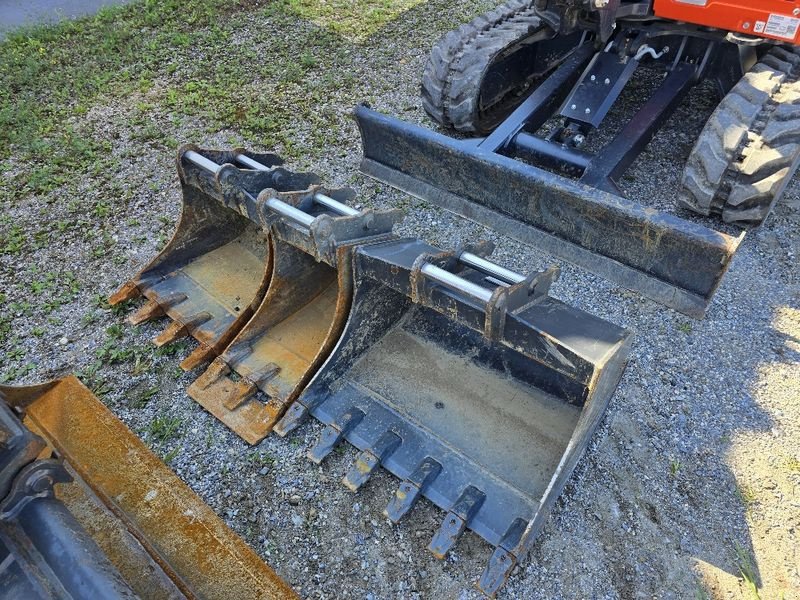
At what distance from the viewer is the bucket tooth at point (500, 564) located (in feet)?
7.26

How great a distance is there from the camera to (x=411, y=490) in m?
2.49

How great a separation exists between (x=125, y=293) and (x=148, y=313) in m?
0.26

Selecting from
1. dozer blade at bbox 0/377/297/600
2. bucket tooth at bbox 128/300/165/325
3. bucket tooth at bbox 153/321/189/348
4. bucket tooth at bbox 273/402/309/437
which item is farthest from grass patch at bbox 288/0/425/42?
dozer blade at bbox 0/377/297/600

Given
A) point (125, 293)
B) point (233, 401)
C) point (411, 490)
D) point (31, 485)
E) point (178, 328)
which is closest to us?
point (31, 485)

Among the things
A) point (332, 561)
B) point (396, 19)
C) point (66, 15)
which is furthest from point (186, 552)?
point (66, 15)

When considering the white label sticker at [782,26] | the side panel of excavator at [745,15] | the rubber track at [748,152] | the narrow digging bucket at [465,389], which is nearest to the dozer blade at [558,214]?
the rubber track at [748,152]

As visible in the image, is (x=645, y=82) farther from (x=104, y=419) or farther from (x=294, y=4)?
(x=104, y=419)

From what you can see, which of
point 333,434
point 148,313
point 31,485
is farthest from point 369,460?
point 148,313

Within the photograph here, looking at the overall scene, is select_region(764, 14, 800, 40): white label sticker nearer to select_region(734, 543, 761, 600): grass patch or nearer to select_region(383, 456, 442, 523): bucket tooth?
select_region(734, 543, 761, 600): grass patch

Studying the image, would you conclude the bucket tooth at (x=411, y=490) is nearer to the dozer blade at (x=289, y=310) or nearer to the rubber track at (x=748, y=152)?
the dozer blade at (x=289, y=310)

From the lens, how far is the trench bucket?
9.55ft

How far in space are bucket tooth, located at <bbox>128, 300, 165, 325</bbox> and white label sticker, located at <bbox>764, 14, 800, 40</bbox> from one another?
13.4 feet

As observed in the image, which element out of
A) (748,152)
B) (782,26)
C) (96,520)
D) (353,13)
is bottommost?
(96,520)

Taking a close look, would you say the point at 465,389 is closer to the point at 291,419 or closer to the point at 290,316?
the point at 291,419
